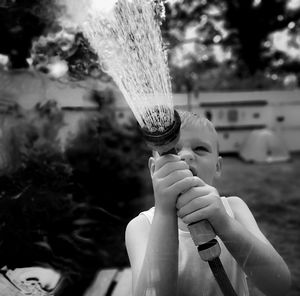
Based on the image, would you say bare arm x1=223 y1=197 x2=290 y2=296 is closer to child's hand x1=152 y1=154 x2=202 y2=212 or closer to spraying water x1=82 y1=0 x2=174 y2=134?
child's hand x1=152 y1=154 x2=202 y2=212

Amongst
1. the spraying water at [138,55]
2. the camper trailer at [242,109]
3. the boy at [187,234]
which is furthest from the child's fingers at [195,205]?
the camper trailer at [242,109]

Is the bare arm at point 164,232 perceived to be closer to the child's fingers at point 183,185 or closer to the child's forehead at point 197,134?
the child's fingers at point 183,185

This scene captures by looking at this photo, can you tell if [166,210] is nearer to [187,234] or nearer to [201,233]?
[201,233]

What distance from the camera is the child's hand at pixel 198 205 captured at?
2.31 ft

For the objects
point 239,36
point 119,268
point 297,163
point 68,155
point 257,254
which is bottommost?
point 297,163

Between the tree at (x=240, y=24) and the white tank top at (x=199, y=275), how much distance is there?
487 millimetres

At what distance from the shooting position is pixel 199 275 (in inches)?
34.8

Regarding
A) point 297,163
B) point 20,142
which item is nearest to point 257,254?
point 20,142

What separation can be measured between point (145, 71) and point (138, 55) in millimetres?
49

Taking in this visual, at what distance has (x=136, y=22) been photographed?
811 millimetres

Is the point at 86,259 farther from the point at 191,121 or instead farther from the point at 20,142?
→ the point at 191,121

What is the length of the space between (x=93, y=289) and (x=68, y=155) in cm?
36

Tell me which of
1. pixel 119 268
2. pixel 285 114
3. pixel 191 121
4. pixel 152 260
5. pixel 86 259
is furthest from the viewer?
pixel 285 114

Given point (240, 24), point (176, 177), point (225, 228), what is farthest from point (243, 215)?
point (240, 24)
